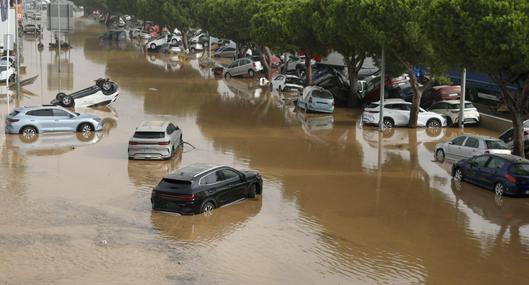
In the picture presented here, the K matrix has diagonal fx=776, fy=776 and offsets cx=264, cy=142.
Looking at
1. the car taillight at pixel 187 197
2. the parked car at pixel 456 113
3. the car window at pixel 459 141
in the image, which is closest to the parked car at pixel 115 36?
the parked car at pixel 456 113

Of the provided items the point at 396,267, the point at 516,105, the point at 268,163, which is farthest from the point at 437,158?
the point at 396,267

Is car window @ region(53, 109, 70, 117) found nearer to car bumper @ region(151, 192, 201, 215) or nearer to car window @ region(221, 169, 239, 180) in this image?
car window @ region(221, 169, 239, 180)

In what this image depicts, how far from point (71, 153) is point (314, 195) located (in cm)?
1063

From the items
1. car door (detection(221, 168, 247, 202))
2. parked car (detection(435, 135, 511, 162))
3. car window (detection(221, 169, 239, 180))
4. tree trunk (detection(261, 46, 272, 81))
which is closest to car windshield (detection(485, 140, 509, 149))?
parked car (detection(435, 135, 511, 162))

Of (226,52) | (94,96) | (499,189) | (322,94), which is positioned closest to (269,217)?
(499,189)

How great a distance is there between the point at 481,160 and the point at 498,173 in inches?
50.1

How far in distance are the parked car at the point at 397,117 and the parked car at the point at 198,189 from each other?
17.2 m

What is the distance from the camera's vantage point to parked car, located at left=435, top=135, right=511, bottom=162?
89.9 ft

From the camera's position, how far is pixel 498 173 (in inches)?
933

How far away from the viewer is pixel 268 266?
16688 mm

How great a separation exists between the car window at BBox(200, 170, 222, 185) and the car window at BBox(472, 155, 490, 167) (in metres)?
8.75

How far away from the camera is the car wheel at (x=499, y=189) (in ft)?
77.2

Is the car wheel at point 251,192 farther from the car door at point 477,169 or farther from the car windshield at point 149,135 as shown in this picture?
the car door at point 477,169

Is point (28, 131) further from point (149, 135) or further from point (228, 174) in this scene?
point (228, 174)
